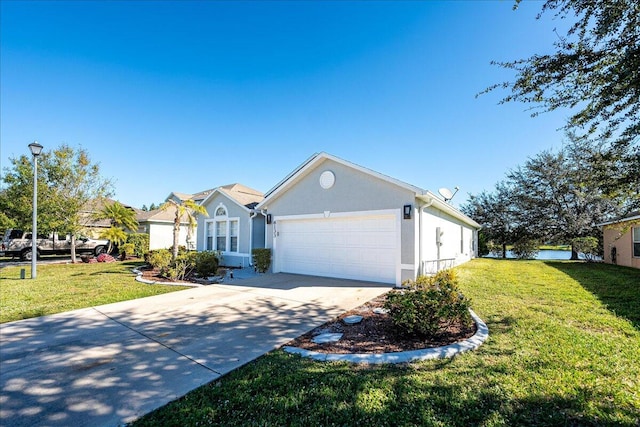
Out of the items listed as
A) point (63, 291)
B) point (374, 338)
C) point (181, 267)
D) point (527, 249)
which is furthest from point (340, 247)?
point (527, 249)

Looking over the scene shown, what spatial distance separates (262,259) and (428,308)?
27.6 feet

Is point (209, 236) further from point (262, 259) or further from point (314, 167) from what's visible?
point (314, 167)

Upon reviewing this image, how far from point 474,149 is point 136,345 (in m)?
15.4

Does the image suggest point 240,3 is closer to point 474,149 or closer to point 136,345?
point 136,345

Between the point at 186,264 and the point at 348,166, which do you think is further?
the point at 186,264

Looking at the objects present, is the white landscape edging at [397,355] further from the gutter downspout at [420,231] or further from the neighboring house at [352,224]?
the gutter downspout at [420,231]

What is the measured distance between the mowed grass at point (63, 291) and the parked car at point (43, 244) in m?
7.99

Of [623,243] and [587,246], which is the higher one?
[623,243]

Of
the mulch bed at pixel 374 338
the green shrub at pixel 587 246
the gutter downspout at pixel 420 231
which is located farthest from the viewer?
the green shrub at pixel 587 246

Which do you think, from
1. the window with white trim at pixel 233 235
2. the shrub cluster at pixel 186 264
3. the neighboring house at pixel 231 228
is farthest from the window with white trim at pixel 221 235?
the shrub cluster at pixel 186 264

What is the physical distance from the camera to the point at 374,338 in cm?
462

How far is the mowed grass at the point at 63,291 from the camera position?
257 inches

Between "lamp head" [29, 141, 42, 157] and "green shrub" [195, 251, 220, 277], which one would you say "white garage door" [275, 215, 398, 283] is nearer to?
"green shrub" [195, 251, 220, 277]

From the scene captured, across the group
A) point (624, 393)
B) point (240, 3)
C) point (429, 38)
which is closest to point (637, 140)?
point (624, 393)
